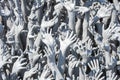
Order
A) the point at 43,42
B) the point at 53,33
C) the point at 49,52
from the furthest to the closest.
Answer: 1. the point at 53,33
2. the point at 43,42
3. the point at 49,52

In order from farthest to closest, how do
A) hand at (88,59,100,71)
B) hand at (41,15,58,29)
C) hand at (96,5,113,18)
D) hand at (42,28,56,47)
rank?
hand at (96,5,113,18)
hand at (41,15,58,29)
hand at (88,59,100,71)
hand at (42,28,56,47)

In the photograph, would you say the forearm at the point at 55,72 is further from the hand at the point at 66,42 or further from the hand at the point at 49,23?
the hand at the point at 49,23

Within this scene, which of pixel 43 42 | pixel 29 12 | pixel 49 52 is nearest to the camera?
pixel 49 52

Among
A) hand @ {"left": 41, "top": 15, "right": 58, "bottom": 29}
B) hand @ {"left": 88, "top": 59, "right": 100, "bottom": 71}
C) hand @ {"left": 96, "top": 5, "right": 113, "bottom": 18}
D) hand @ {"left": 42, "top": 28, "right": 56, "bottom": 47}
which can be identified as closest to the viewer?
hand @ {"left": 42, "top": 28, "right": 56, "bottom": 47}

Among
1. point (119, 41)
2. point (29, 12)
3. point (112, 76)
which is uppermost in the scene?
point (29, 12)

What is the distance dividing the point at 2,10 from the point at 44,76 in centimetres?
88

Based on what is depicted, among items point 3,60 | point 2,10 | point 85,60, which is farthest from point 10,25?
point 85,60

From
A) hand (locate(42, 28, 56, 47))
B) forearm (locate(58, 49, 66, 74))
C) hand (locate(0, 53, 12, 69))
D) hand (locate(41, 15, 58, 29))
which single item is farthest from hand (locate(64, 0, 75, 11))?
hand (locate(0, 53, 12, 69))

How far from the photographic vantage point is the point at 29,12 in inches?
150

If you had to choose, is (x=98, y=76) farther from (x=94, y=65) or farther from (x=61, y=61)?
(x=61, y=61)

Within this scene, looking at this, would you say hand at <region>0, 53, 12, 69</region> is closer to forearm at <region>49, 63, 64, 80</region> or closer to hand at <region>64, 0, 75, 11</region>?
forearm at <region>49, 63, 64, 80</region>

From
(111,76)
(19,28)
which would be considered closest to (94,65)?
(111,76)

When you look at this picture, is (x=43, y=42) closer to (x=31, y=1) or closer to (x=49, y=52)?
(x=49, y=52)

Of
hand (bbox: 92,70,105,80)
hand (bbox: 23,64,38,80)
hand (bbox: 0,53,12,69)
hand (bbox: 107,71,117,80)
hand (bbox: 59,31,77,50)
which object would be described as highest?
hand (bbox: 59,31,77,50)
